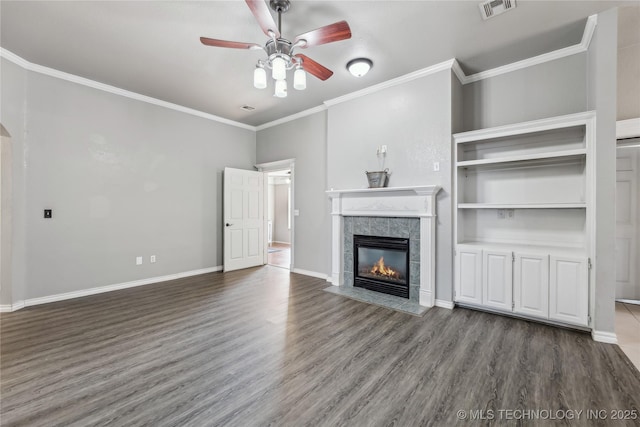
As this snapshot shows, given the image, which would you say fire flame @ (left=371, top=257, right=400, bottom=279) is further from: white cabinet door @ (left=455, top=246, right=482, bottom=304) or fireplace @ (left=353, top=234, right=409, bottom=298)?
white cabinet door @ (left=455, top=246, right=482, bottom=304)

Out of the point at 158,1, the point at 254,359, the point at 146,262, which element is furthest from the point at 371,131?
the point at 146,262

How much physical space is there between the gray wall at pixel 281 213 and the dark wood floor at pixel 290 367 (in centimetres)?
676

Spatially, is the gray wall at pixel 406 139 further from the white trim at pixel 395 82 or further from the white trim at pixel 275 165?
the white trim at pixel 275 165

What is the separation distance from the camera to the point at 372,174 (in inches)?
155

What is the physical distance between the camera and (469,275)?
130 inches

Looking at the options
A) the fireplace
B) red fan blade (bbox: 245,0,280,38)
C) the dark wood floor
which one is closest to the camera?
the dark wood floor

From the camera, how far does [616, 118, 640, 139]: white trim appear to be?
3.28 m

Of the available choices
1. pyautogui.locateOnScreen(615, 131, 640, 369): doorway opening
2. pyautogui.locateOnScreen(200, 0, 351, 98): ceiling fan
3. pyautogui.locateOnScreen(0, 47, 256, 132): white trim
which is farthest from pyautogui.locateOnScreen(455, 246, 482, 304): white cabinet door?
pyautogui.locateOnScreen(0, 47, 256, 132): white trim

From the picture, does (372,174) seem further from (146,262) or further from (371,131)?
(146,262)

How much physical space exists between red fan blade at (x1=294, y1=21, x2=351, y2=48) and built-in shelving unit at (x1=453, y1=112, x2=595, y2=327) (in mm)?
2011

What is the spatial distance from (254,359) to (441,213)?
2.72 metres

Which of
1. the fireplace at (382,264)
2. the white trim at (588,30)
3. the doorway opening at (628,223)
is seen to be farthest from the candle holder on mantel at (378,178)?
the doorway opening at (628,223)

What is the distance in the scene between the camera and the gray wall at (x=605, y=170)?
8.32 ft

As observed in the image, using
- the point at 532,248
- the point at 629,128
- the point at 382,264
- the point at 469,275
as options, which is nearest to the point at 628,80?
the point at 629,128
